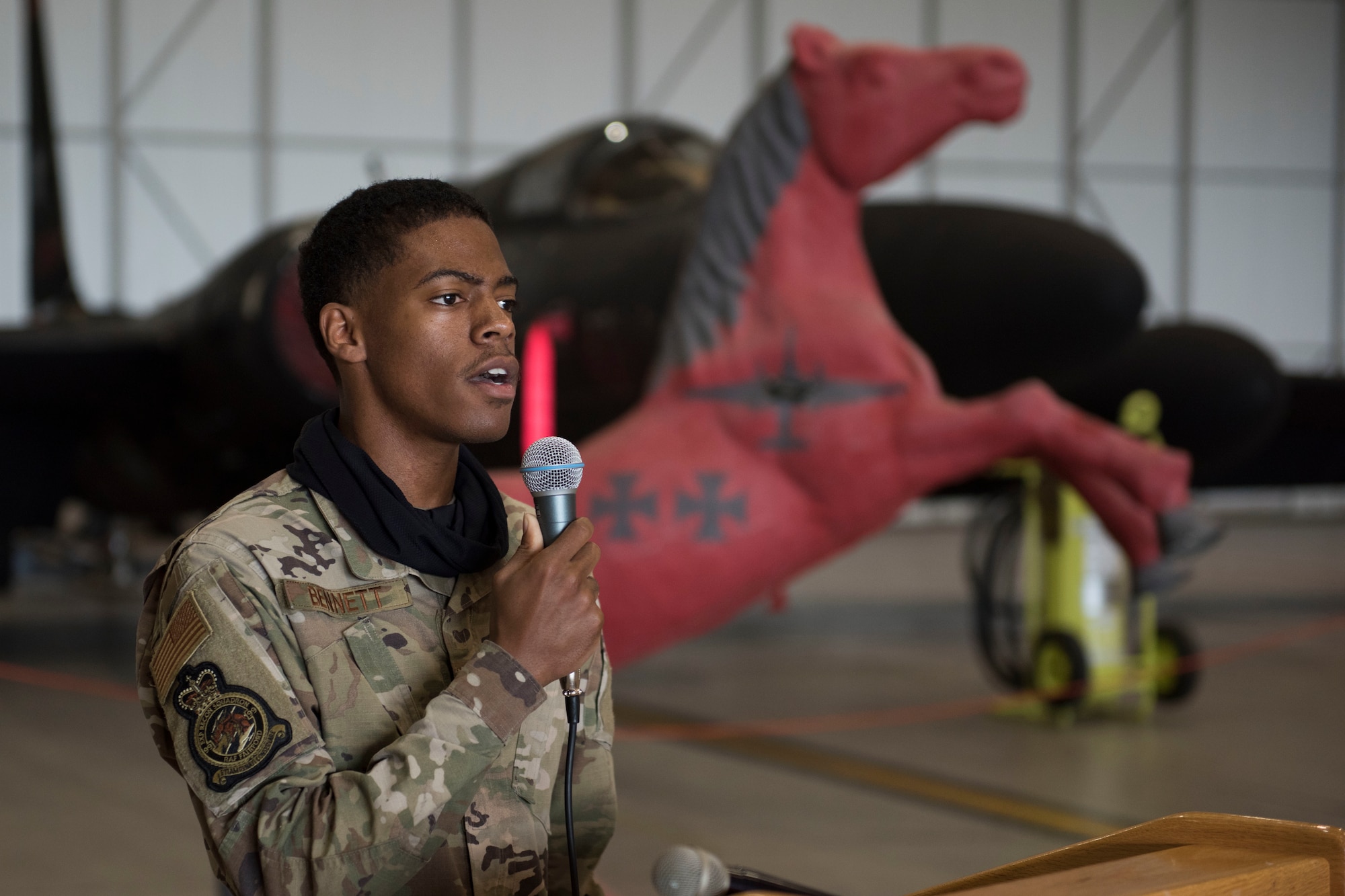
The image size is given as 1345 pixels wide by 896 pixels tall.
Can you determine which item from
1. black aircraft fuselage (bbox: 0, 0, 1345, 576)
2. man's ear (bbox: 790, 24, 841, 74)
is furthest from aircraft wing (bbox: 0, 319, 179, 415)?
man's ear (bbox: 790, 24, 841, 74)

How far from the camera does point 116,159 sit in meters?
15.5

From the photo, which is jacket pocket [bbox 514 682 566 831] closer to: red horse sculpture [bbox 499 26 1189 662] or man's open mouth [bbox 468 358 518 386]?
man's open mouth [bbox 468 358 518 386]

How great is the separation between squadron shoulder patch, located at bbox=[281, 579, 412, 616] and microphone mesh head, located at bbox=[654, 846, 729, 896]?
0.37 m

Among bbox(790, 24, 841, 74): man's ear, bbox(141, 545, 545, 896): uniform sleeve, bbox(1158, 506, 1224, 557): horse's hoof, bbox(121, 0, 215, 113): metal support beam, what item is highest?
bbox(121, 0, 215, 113): metal support beam

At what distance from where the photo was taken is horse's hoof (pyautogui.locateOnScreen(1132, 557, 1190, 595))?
15.5ft

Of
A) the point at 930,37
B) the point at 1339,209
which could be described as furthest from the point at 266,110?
the point at 1339,209


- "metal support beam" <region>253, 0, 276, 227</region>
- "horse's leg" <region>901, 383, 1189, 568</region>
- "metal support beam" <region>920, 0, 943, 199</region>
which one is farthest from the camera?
"metal support beam" <region>920, 0, 943, 199</region>

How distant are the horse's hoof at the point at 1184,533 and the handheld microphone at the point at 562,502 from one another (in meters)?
3.64

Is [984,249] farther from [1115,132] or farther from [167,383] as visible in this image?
[1115,132]

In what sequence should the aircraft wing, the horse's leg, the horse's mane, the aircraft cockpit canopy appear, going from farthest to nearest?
the aircraft wing, the aircraft cockpit canopy, the horse's mane, the horse's leg

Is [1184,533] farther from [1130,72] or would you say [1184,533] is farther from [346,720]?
[1130,72]

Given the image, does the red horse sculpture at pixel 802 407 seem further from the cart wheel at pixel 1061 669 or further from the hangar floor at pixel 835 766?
the cart wheel at pixel 1061 669

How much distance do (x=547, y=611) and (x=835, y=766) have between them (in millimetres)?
4521

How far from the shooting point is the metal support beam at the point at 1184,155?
19.1 m
